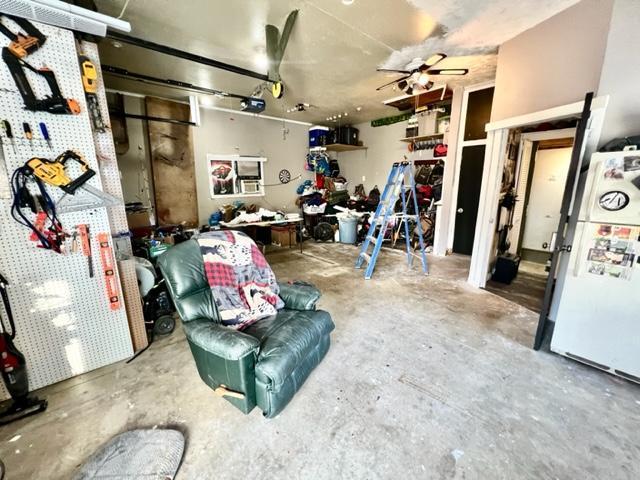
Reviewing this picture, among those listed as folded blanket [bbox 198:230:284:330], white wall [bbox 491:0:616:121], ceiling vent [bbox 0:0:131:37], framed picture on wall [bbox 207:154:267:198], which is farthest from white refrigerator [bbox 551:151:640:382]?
framed picture on wall [bbox 207:154:267:198]

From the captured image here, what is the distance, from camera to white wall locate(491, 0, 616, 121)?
6.97 ft

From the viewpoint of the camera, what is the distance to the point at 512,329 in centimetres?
259

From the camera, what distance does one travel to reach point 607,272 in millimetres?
1898

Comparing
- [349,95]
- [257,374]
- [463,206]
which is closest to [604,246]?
[257,374]

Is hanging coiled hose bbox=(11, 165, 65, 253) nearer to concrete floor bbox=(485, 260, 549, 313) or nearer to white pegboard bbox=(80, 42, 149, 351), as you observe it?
white pegboard bbox=(80, 42, 149, 351)

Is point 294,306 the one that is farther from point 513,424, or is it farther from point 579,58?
point 579,58

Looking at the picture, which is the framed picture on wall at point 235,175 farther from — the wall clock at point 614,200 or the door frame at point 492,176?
the wall clock at point 614,200

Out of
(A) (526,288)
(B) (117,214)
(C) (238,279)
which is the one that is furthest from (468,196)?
(B) (117,214)

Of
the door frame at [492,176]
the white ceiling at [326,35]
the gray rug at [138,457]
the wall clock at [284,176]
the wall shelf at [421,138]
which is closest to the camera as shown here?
the gray rug at [138,457]

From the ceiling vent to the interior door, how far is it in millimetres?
5034

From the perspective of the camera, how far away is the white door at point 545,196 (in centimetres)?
418

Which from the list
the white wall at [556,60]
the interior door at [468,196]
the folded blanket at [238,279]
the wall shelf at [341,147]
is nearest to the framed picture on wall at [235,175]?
the wall shelf at [341,147]

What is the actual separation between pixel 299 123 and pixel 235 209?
112 inches

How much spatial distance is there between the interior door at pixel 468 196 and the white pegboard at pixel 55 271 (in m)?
5.30
